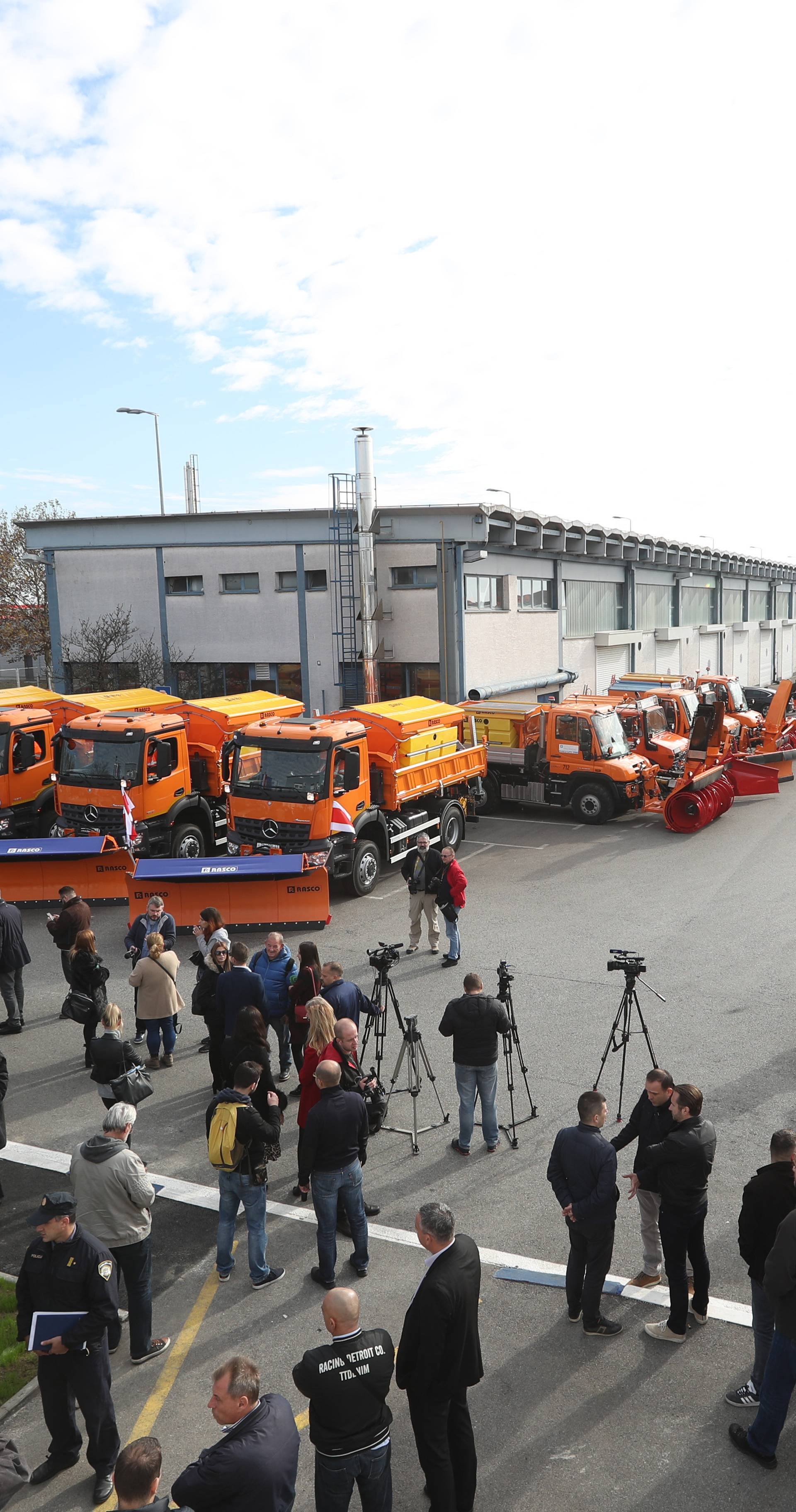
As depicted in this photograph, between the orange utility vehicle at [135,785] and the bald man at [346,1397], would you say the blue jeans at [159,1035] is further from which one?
the bald man at [346,1397]

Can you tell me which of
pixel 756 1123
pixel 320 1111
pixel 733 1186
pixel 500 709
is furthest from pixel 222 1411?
pixel 500 709

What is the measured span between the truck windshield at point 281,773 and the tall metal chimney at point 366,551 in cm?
1189

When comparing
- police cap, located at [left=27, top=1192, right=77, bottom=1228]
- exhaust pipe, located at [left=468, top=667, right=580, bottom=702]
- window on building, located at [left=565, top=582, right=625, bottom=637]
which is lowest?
police cap, located at [left=27, top=1192, right=77, bottom=1228]

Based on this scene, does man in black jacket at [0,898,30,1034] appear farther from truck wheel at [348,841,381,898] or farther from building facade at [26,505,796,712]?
building facade at [26,505,796,712]

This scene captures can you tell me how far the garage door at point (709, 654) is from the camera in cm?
5138

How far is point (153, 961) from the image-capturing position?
9922mm

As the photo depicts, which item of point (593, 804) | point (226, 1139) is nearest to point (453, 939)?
point (226, 1139)

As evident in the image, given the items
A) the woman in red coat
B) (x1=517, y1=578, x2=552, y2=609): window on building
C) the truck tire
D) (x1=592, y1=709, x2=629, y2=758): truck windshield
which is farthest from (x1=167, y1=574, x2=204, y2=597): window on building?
the woman in red coat

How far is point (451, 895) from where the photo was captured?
40.9ft

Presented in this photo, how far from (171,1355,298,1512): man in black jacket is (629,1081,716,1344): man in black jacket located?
2655 millimetres

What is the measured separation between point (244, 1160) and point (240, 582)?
2529 centimetres

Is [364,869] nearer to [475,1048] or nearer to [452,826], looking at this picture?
[452,826]

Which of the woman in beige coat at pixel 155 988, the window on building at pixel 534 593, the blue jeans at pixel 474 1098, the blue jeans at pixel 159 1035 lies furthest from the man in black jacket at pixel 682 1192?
the window on building at pixel 534 593

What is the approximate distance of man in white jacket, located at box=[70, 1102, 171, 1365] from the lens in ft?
18.6
